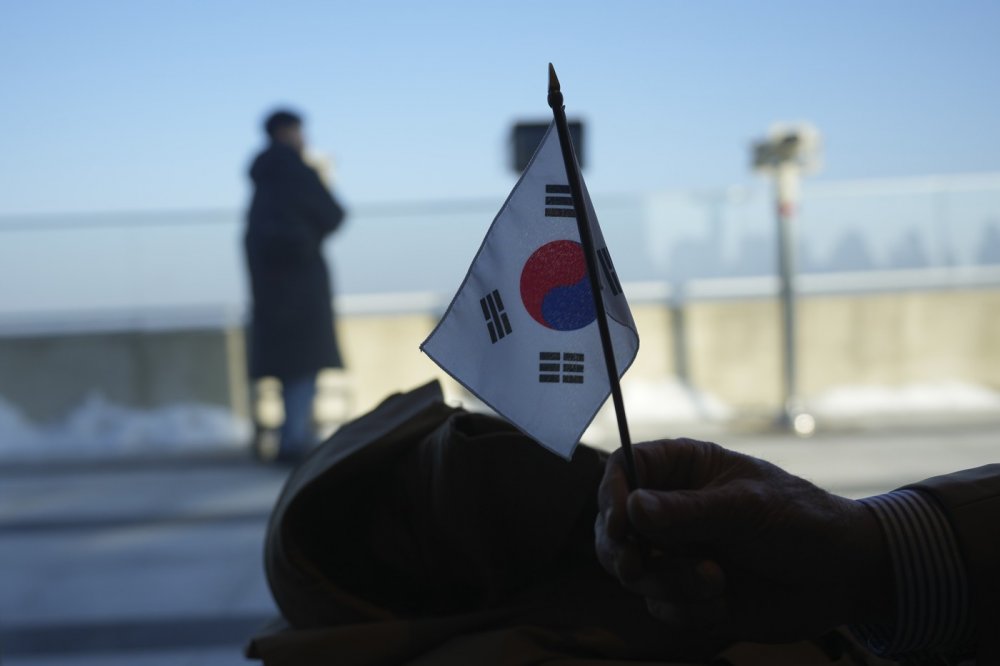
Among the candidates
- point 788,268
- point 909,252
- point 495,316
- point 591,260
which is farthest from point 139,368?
point 591,260

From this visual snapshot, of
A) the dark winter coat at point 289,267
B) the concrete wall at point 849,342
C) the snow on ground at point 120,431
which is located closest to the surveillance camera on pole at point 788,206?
the concrete wall at point 849,342

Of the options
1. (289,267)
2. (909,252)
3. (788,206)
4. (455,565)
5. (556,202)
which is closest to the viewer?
(556,202)

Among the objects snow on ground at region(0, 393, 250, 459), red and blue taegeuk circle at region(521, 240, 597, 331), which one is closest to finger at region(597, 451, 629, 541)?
red and blue taegeuk circle at region(521, 240, 597, 331)

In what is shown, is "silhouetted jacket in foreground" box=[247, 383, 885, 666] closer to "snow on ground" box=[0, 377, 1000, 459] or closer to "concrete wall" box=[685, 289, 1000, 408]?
"snow on ground" box=[0, 377, 1000, 459]

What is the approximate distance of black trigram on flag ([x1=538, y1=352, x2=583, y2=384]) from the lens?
888mm

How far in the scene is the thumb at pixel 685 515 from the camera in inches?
29.2

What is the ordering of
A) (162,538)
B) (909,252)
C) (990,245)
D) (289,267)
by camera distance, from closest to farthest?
(162,538) → (289,267) → (990,245) → (909,252)

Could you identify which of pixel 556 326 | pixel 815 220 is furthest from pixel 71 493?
pixel 815 220

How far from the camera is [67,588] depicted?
2941 millimetres

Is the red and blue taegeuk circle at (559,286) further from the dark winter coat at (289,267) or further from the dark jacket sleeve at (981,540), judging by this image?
the dark winter coat at (289,267)

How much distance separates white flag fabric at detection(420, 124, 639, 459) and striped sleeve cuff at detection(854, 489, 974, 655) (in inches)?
10.7

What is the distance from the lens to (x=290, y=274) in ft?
15.2

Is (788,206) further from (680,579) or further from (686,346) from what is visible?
(680,579)

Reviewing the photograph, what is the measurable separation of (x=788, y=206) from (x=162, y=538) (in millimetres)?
3674
